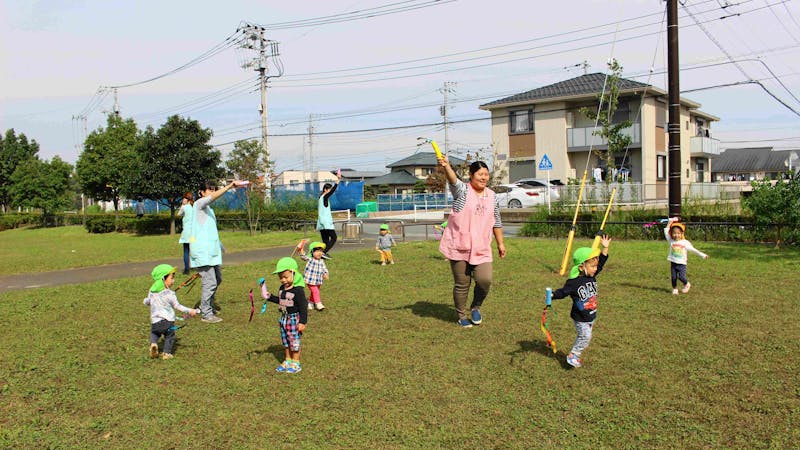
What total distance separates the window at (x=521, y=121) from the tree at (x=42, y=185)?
103 feet

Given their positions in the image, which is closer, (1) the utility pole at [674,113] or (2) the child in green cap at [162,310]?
(2) the child in green cap at [162,310]

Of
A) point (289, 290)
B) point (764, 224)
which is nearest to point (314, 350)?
point (289, 290)

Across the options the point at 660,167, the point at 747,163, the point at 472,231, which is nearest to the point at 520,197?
the point at 660,167

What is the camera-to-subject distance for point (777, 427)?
154 inches

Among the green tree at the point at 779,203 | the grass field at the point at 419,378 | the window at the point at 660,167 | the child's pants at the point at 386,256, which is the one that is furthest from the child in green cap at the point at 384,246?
the window at the point at 660,167

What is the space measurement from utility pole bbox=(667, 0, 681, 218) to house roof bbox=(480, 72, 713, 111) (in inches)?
834

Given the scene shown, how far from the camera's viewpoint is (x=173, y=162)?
26.8 meters

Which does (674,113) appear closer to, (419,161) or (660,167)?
(660,167)

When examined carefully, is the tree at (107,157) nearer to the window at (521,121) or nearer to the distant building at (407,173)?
the window at (521,121)

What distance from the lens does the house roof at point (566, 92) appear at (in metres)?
33.5

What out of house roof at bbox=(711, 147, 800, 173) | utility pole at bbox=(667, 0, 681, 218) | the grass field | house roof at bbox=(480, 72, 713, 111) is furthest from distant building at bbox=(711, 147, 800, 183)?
the grass field

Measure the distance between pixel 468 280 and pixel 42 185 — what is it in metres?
42.0

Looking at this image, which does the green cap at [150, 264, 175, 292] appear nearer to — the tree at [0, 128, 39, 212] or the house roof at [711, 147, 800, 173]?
the tree at [0, 128, 39, 212]

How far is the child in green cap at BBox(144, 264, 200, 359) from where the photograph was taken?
596cm
